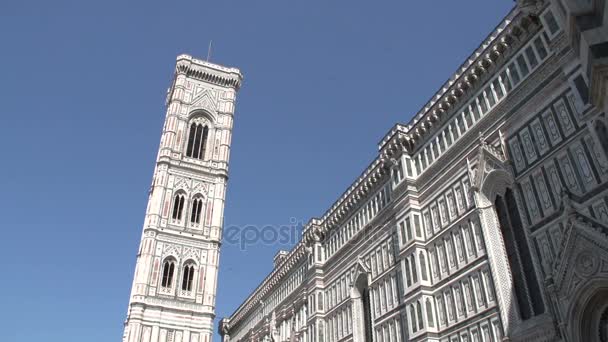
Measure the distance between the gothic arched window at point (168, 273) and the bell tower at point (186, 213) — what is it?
0.31 ft

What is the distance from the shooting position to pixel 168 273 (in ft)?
160

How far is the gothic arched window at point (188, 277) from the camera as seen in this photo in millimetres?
49188

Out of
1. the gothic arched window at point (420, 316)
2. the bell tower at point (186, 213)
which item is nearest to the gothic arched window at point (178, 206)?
the bell tower at point (186, 213)

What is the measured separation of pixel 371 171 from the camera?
32938 millimetres

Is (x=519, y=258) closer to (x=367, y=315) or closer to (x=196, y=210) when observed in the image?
(x=367, y=315)

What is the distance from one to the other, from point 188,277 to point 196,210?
7.25 meters

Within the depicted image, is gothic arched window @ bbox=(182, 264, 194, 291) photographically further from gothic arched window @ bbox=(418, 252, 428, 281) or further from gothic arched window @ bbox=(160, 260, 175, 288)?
gothic arched window @ bbox=(418, 252, 428, 281)

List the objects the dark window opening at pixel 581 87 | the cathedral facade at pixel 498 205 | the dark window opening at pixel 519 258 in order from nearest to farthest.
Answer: the cathedral facade at pixel 498 205 < the dark window opening at pixel 581 87 < the dark window opening at pixel 519 258

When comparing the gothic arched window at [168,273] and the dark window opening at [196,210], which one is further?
the dark window opening at [196,210]

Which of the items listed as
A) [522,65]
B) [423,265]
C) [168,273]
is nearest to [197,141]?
[168,273]

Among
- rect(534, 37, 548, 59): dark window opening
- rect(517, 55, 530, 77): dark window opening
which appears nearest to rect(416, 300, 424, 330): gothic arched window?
rect(517, 55, 530, 77): dark window opening

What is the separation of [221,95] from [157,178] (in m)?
14.9

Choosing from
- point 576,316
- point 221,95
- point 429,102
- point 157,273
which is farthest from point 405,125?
point 221,95

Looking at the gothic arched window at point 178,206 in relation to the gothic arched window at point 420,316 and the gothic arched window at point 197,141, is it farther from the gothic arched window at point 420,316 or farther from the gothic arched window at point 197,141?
the gothic arched window at point 420,316
